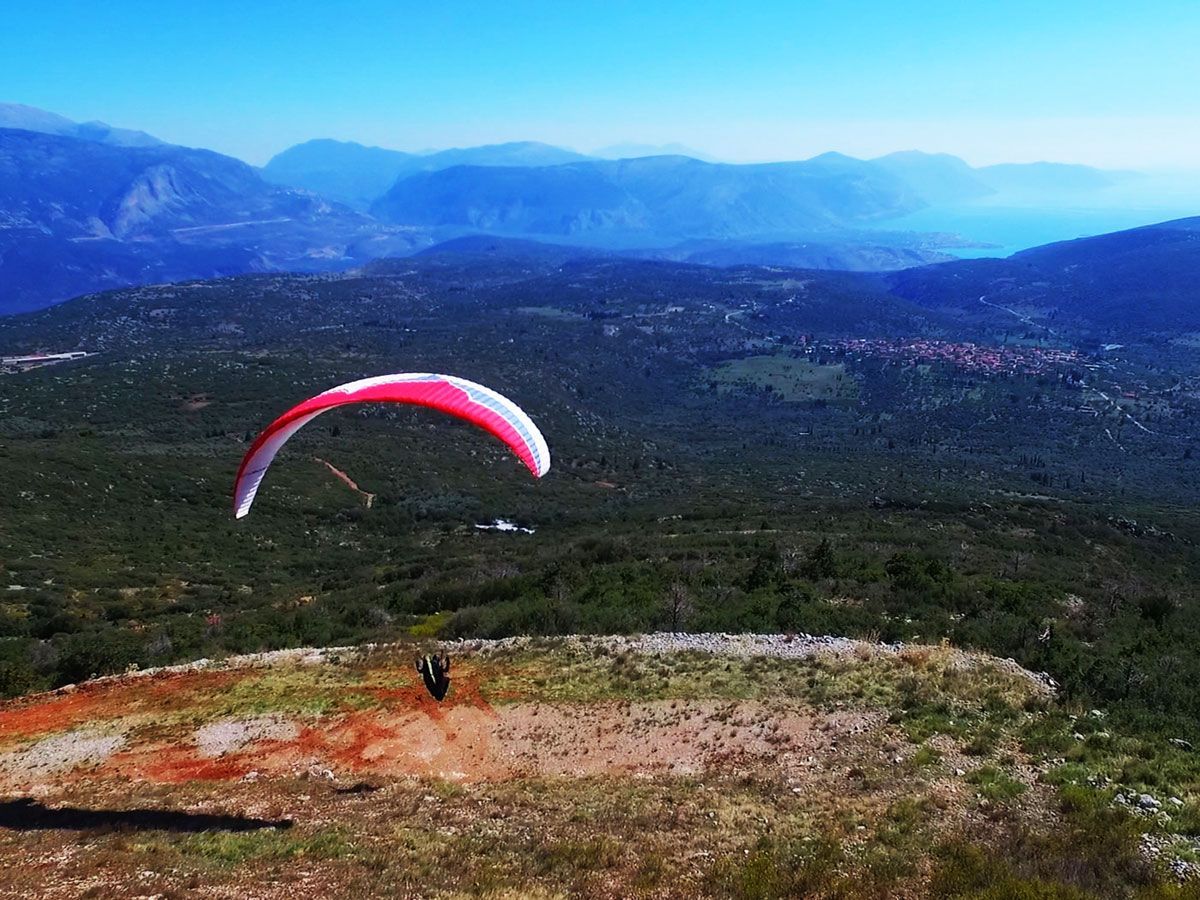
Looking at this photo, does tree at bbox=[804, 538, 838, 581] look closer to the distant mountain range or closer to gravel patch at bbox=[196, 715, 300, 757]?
gravel patch at bbox=[196, 715, 300, 757]

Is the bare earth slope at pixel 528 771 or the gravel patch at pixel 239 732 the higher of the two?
the bare earth slope at pixel 528 771

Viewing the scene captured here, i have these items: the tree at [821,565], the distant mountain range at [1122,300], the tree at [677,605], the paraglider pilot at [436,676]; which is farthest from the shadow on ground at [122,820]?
the distant mountain range at [1122,300]

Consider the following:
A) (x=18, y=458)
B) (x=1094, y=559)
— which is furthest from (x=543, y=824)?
(x=18, y=458)

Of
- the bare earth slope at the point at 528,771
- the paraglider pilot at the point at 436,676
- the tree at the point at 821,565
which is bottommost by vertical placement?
the tree at the point at 821,565

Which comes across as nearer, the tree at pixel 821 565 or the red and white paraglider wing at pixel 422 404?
the red and white paraglider wing at pixel 422 404

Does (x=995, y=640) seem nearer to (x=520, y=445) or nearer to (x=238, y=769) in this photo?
(x=520, y=445)

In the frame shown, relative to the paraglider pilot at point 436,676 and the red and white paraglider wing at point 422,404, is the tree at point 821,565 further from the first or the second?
the paraglider pilot at point 436,676

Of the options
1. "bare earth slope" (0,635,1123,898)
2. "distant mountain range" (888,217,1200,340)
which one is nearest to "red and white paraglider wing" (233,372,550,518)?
"bare earth slope" (0,635,1123,898)
